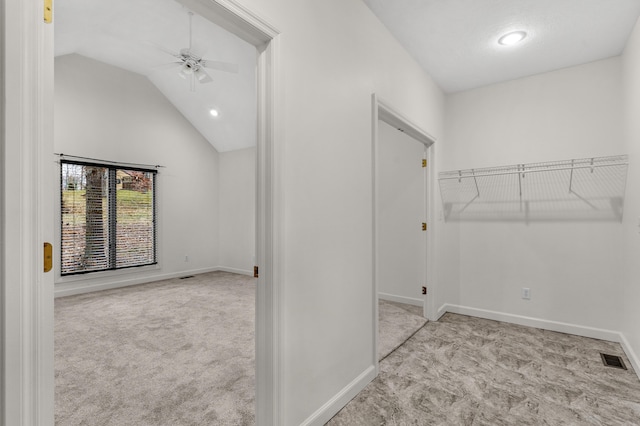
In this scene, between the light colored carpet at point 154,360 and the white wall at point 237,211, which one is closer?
the light colored carpet at point 154,360

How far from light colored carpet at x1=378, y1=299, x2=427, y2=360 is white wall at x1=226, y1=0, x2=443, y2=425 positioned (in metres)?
0.64

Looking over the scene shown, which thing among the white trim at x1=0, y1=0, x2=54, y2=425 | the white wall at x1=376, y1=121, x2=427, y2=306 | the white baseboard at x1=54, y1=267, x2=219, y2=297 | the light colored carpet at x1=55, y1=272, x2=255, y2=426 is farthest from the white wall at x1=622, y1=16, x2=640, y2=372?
the white baseboard at x1=54, y1=267, x2=219, y2=297

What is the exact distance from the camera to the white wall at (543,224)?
118 inches

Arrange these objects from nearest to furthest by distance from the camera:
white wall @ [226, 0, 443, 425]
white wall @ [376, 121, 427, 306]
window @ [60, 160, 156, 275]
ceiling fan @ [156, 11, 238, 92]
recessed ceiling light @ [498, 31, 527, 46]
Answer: white wall @ [226, 0, 443, 425], recessed ceiling light @ [498, 31, 527, 46], ceiling fan @ [156, 11, 238, 92], white wall @ [376, 121, 427, 306], window @ [60, 160, 156, 275]

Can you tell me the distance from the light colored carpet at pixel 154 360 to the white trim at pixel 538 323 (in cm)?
240

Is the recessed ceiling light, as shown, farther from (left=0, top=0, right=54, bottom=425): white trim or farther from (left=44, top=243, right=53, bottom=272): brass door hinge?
(left=44, top=243, right=53, bottom=272): brass door hinge

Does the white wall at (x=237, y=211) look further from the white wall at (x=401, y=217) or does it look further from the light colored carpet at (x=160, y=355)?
the white wall at (x=401, y=217)

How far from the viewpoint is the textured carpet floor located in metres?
1.84

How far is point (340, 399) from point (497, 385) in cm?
114

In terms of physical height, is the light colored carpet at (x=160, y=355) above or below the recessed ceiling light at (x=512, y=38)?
below

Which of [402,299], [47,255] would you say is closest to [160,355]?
[47,255]

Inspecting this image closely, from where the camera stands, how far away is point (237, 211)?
21.2 feet

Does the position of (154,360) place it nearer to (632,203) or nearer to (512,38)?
(512,38)

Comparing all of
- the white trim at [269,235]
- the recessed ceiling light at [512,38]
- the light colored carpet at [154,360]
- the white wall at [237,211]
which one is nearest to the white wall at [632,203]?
the recessed ceiling light at [512,38]
